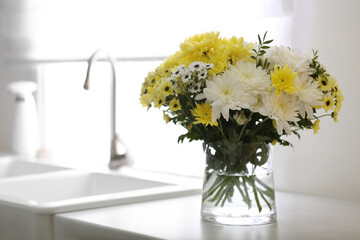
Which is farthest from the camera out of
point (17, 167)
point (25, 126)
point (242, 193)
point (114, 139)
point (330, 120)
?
point (25, 126)

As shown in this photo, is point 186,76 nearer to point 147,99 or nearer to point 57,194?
point 147,99

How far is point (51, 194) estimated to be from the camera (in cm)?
197

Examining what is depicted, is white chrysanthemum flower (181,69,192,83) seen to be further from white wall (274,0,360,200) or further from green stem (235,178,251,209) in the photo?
white wall (274,0,360,200)

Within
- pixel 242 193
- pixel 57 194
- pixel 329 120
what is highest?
pixel 329 120

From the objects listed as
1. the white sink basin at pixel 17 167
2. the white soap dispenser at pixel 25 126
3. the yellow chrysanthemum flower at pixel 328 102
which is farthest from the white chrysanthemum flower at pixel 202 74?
the white soap dispenser at pixel 25 126

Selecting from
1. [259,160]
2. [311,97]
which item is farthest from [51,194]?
[311,97]

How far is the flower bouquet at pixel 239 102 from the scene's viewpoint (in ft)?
3.92

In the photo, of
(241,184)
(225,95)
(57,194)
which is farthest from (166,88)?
(57,194)

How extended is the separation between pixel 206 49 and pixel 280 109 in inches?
7.6

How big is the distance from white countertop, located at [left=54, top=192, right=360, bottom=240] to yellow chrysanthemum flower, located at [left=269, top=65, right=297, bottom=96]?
265mm

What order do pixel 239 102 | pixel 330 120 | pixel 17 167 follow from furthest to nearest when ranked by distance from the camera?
pixel 17 167 → pixel 330 120 → pixel 239 102

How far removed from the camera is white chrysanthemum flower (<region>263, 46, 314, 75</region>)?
1.24m

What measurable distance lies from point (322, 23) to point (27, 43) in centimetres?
141

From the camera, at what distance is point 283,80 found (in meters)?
1.19
